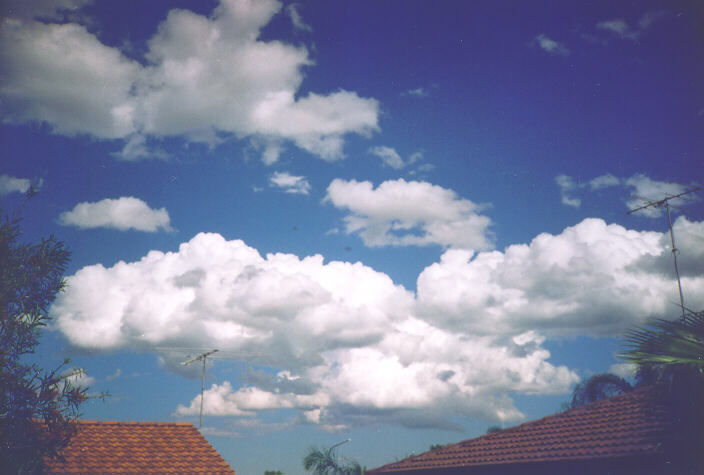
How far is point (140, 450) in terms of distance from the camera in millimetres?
20906

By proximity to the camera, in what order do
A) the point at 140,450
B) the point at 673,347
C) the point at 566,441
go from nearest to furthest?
the point at 673,347 < the point at 566,441 < the point at 140,450

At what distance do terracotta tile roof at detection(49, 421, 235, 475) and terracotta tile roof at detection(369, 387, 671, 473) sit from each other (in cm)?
704

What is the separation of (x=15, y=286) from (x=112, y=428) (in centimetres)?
1096

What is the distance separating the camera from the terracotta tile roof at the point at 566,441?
14945 mm

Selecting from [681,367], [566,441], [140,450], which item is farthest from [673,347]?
[140,450]

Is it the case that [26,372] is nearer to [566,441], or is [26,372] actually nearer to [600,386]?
[566,441]

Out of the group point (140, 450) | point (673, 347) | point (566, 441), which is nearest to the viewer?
point (673, 347)

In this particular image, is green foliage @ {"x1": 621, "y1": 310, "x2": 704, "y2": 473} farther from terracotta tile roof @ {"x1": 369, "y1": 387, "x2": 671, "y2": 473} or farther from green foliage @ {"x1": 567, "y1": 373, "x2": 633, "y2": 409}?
green foliage @ {"x1": 567, "y1": 373, "x2": 633, "y2": 409}

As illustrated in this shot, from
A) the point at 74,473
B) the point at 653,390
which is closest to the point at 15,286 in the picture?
the point at 74,473

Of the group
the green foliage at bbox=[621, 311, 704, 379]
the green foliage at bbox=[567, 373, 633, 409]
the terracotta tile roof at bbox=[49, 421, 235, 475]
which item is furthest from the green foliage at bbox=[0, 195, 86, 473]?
the green foliage at bbox=[567, 373, 633, 409]

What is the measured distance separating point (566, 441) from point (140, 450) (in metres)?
15.3

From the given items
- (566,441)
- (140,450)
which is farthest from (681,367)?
(140,450)

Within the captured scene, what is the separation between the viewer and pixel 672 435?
9.30m

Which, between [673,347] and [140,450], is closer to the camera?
[673,347]
